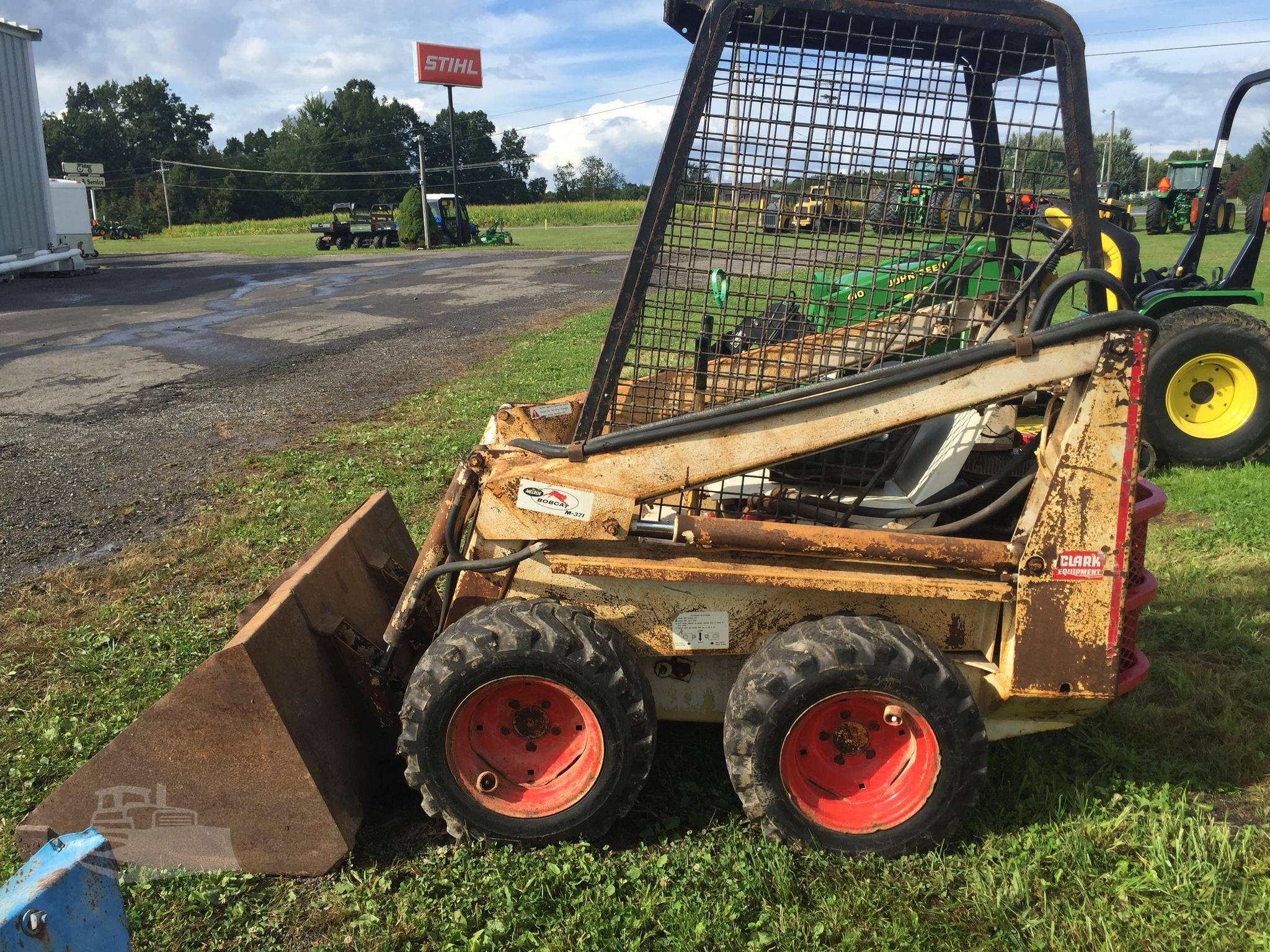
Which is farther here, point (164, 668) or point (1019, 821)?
point (164, 668)

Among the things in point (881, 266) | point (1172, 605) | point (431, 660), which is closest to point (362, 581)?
point (431, 660)

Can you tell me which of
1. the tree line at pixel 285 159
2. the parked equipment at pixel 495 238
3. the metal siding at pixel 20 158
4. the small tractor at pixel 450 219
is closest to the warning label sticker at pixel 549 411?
the metal siding at pixel 20 158

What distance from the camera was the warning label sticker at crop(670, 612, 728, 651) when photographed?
2971mm

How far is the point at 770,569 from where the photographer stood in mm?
2885

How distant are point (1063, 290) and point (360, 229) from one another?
38995 millimetres

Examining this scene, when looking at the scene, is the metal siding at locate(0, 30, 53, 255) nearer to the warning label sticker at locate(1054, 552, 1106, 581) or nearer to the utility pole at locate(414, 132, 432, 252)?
the utility pole at locate(414, 132, 432, 252)

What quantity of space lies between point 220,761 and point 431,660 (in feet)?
2.08

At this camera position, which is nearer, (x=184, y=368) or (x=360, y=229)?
(x=184, y=368)

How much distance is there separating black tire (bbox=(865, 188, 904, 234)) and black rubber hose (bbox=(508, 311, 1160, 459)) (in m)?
0.39

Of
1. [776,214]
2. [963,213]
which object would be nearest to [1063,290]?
[963,213]

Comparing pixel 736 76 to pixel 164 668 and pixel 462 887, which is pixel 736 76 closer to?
pixel 462 887

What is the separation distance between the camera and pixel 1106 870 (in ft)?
9.45

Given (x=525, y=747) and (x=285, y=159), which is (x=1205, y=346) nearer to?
(x=525, y=747)

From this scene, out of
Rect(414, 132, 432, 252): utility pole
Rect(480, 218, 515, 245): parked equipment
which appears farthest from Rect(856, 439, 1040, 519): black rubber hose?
Rect(480, 218, 515, 245): parked equipment
